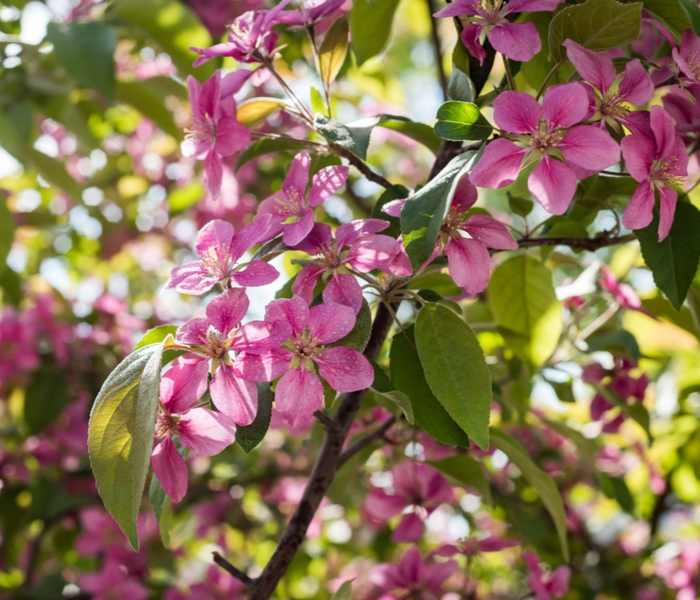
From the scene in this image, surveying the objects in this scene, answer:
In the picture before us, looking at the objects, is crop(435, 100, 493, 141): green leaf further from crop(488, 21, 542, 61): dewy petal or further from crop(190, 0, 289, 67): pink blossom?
crop(190, 0, 289, 67): pink blossom

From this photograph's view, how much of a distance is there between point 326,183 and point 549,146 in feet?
0.60

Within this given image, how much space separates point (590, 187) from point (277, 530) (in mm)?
1440

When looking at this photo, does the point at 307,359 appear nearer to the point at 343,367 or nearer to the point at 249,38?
the point at 343,367

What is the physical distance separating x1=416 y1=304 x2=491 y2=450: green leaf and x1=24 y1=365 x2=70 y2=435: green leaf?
1268 millimetres

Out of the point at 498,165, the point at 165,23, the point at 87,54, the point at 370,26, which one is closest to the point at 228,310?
the point at 498,165

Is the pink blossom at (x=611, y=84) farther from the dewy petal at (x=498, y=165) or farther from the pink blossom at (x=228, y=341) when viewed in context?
Result: the pink blossom at (x=228, y=341)

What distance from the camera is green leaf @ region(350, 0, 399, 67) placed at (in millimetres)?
877

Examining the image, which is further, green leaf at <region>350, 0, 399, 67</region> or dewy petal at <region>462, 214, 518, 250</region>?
green leaf at <region>350, 0, 399, 67</region>

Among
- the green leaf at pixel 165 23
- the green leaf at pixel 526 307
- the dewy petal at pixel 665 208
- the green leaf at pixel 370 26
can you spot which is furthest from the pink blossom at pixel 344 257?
the green leaf at pixel 165 23

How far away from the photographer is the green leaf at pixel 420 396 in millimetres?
570

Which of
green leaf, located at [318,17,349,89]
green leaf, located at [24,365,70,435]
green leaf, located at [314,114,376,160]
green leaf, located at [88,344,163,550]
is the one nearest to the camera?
green leaf, located at [88,344,163,550]

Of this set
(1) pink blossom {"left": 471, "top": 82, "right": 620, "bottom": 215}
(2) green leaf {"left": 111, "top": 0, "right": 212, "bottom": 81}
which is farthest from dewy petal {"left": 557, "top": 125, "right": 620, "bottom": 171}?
(2) green leaf {"left": 111, "top": 0, "right": 212, "bottom": 81}

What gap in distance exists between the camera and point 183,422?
0.50 m

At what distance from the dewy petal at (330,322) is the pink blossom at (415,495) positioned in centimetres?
49
